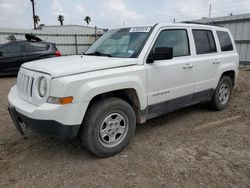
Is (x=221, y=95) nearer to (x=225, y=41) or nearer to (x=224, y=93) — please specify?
(x=224, y=93)

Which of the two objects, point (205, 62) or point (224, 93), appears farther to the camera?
point (224, 93)

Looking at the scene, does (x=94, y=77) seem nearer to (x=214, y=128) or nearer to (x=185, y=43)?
(x=185, y=43)

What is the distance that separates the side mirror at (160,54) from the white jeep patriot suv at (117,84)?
1cm

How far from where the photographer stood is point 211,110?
16.9 ft

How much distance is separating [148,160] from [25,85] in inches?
78.1

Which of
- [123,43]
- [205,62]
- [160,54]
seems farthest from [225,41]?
[123,43]

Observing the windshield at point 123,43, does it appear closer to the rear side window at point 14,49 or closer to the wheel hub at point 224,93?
the wheel hub at point 224,93

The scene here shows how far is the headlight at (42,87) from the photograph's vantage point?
268 cm

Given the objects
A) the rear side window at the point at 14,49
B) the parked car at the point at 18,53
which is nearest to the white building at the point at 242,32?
the parked car at the point at 18,53

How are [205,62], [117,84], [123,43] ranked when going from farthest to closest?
[205,62] → [123,43] → [117,84]

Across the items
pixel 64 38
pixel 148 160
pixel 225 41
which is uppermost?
pixel 64 38

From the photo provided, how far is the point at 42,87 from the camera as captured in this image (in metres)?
2.74

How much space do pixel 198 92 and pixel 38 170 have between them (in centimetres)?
315

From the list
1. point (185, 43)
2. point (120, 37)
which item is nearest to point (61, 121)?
point (120, 37)
